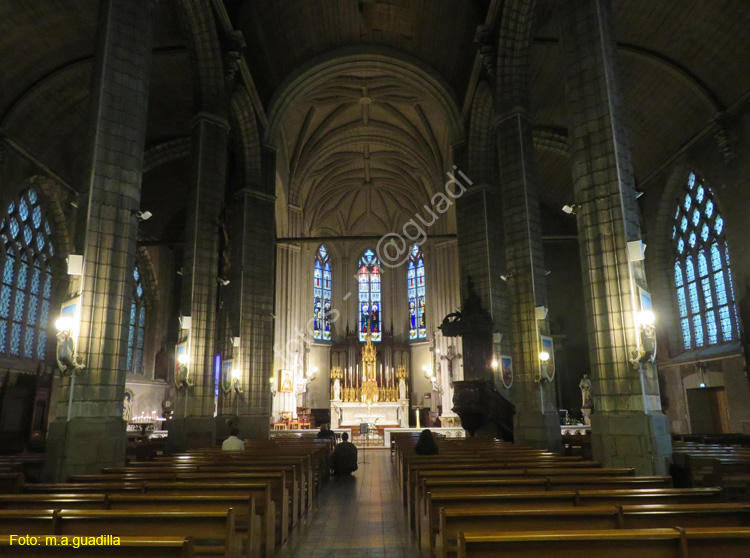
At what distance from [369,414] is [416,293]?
561 inches

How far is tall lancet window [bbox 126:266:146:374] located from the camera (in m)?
25.5

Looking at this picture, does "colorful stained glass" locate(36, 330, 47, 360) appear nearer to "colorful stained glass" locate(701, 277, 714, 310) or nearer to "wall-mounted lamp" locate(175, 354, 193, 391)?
"wall-mounted lamp" locate(175, 354, 193, 391)

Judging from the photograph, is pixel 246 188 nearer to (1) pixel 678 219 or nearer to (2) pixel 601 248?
(2) pixel 601 248

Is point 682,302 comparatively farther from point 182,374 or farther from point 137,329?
point 137,329

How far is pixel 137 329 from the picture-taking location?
26.0 meters

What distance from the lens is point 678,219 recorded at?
2134cm

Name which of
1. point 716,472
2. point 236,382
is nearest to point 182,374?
point 236,382

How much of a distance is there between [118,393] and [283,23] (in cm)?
1554

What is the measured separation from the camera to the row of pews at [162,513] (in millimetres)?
3298

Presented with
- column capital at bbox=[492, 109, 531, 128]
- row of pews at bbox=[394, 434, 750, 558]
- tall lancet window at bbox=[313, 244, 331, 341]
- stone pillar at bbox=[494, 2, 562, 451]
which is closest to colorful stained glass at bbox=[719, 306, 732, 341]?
stone pillar at bbox=[494, 2, 562, 451]

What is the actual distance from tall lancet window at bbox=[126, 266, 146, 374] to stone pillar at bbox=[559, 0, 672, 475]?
22045mm

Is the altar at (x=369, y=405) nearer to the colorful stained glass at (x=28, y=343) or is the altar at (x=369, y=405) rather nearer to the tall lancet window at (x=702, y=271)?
the tall lancet window at (x=702, y=271)

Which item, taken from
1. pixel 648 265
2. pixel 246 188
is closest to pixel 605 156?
pixel 246 188

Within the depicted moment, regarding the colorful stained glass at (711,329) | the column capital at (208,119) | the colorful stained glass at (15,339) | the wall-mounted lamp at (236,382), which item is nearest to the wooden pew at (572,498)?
the column capital at (208,119)
